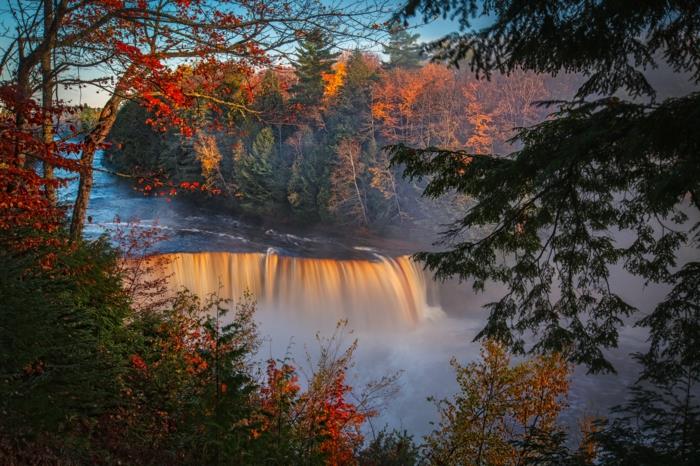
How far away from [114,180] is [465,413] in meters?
36.5

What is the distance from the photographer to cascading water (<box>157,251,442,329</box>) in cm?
1870

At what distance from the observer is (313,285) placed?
19672 mm

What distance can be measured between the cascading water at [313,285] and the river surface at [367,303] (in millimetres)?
42

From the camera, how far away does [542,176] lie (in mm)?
3281

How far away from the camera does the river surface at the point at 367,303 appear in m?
15.4

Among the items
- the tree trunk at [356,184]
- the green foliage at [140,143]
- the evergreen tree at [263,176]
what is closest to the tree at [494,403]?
the tree trunk at [356,184]

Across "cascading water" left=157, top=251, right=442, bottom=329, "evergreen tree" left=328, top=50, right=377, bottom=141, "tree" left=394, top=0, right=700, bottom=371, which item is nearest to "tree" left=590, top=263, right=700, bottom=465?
"tree" left=394, top=0, right=700, bottom=371

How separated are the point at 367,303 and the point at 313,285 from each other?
2377 millimetres

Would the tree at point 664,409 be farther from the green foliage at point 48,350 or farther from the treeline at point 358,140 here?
the treeline at point 358,140

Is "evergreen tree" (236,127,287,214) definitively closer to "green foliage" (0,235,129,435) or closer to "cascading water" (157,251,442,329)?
"cascading water" (157,251,442,329)

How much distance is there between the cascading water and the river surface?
4 cm

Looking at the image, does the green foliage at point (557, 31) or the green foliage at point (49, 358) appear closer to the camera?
the green foliage at point (557, 31)

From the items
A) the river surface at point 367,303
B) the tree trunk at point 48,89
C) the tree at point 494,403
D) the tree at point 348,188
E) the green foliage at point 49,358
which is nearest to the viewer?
the green foliage at point 49,358

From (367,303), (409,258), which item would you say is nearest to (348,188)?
(367,303)
